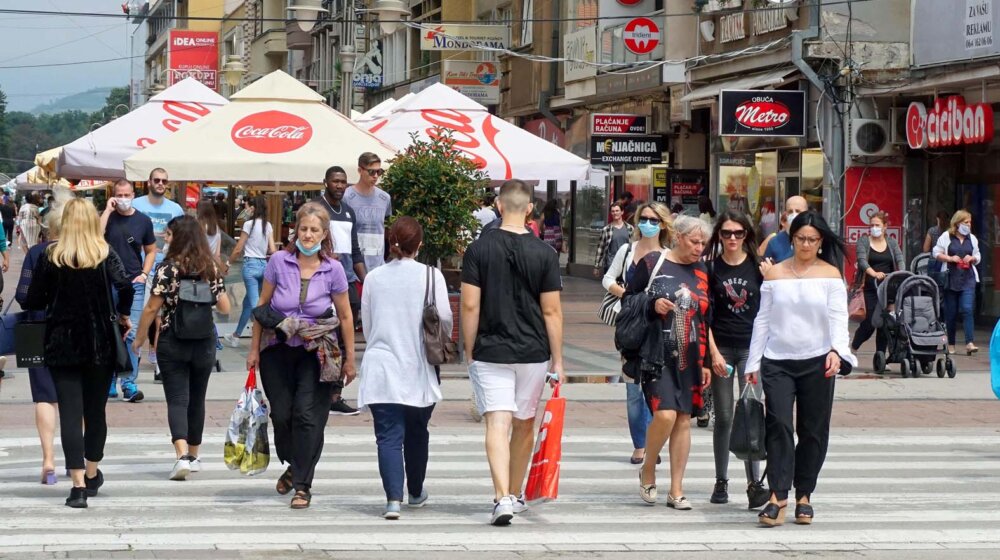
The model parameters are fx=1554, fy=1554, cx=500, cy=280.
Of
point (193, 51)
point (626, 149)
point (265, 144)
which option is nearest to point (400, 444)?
point (265, 144)

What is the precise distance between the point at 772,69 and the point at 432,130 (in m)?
7.44

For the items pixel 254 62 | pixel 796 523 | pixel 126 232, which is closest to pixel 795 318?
pixel 796 523

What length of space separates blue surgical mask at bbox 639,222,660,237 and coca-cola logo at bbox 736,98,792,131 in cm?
1363

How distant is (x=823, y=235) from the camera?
844 centimetres

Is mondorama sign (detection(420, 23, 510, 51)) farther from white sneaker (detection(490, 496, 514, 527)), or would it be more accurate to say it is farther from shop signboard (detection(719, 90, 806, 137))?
white sneaker (detection(490, 496, 514, 527))

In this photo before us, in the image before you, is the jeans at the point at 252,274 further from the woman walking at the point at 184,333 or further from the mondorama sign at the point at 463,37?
the mondorama sign at the point at 463,37

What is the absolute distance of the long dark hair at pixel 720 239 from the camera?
905 centimetres

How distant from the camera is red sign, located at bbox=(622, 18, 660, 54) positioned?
28.4m

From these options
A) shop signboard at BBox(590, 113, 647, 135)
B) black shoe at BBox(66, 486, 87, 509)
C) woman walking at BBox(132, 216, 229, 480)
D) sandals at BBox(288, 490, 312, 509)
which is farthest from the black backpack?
shop signboard at BBox(590, 113, 647, 135)

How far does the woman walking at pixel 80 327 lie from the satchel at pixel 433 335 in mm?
1836

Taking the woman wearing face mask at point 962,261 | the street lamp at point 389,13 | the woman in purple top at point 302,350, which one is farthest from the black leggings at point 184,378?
the street lamp at point 389,13

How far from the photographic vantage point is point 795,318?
8336 mm

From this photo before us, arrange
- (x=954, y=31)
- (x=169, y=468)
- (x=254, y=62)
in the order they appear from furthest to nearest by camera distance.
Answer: (x=254, y=62), (x=954, y=31), (x=169, y=468)

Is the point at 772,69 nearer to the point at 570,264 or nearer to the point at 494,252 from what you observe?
the point at 570,264
